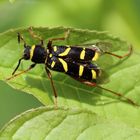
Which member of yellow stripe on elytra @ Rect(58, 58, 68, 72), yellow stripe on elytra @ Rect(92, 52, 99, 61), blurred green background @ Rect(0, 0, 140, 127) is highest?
blurred green background @ Rect(0, 0, 140, 127)

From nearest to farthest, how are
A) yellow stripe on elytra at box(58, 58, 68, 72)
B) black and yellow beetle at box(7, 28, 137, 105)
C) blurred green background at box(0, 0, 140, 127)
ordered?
black and yellow beetle at box(7, 28, 137, 105) < yellow stripe on elytra at box(58, 58, 68, 72) < blurred green background at box(0, 0, 140, 127)

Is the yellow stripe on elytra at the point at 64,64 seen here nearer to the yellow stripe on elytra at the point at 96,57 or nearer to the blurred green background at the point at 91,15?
the yellow stripe on elytra at the point at 96,57

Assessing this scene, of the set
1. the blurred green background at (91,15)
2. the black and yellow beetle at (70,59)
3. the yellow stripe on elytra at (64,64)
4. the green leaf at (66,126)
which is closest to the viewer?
the green leaf at (66,126)

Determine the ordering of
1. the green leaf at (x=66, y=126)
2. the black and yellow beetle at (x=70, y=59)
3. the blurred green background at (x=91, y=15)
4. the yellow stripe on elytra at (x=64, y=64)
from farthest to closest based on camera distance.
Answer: the blurred green background at (x=91, y=15)
the yellow stripe on elytra at (x=64, y=64)
the black and yellow beetle at (x=70, y=59)
the green leaf at (x=66, y=126)

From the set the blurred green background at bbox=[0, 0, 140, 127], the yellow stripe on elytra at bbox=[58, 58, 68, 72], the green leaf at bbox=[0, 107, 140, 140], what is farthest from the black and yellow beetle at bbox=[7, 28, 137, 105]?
the green leaf at bbox=[0, 107, 140, 140]

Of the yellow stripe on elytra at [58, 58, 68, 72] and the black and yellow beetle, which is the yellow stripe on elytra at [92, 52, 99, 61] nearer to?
the black and yellow beetle

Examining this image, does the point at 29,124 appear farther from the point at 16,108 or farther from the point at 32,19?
the point at 16,108

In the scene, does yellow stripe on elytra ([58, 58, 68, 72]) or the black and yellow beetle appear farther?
yellow stripe on elytra ([58, 58, 68, 72])

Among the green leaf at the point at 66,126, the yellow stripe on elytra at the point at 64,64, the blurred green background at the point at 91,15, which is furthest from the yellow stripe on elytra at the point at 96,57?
the green leaf at the point at 66,126
